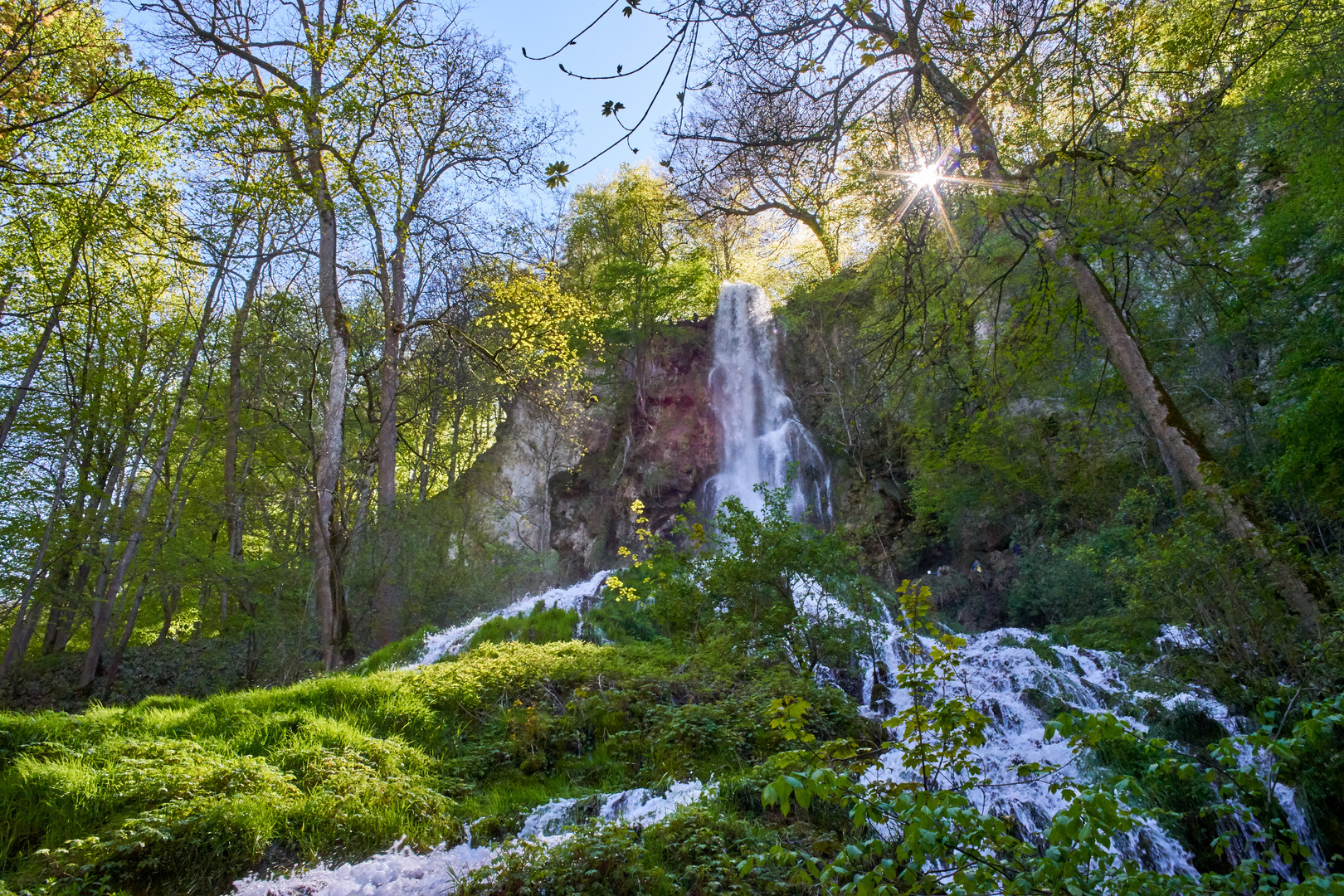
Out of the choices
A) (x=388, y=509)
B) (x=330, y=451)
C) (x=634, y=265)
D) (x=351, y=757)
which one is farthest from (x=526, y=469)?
(x=351, y=757)

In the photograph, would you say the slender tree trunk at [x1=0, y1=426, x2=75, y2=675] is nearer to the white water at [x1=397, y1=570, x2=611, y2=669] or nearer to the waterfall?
the white water at [x1=397, y1=570, x2=611, y2=669]

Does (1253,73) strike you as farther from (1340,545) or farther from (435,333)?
(435,333)

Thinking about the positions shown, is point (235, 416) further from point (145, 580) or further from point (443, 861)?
point (443, 861)

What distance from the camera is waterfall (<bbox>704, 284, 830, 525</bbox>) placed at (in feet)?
60.0

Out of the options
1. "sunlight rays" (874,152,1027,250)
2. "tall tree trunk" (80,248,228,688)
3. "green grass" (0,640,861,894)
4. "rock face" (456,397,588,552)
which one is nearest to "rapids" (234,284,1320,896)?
"green grass" (0,640,861,894)

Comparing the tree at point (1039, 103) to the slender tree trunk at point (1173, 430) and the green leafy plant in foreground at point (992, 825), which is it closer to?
the slender tree trunk at point (1173, 430)

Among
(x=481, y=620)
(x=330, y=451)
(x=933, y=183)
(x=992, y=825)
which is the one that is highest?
(x=330, y=451)

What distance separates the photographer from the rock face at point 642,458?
20812 mm

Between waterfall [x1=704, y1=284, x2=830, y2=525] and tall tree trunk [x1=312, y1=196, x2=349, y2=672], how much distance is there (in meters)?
11.1

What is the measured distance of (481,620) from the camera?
33.9 feet

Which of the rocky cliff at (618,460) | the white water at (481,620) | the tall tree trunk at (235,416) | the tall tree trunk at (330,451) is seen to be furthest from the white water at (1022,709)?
the rocky cliff at (618,460)

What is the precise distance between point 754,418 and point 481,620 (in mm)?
11987

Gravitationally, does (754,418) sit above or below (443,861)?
above

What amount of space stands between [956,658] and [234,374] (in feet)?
48.0
